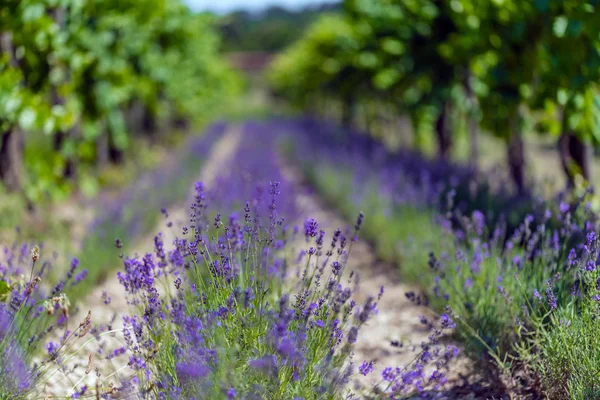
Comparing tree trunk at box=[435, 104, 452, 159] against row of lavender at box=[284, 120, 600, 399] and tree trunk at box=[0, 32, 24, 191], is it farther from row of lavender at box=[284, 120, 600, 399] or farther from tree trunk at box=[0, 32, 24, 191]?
tree trunk at box=[0, 32, 24, 191]

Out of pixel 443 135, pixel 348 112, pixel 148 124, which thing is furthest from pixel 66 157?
pixel 348 112

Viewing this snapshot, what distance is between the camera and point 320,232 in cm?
221

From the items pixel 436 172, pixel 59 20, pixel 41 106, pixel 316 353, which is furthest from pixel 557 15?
pixel 59 20

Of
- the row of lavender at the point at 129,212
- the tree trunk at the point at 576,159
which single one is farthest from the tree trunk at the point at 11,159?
→ the tree trunk at the point at 576,159

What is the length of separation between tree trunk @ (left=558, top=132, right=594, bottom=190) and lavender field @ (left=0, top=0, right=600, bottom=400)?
0.04 meters

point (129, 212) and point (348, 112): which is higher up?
point (129, 212)

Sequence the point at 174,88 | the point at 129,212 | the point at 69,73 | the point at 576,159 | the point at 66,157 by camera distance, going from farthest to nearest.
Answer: the point at 174,88, the point at 66,157, the point at 69,73, the point at 129,212, the point at 576,159

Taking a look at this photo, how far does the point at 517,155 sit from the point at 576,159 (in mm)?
642

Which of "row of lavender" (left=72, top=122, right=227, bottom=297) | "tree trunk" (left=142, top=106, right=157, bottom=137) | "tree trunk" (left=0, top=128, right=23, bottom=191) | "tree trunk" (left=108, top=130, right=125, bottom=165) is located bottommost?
"tree trunk" (left=142, top=106, right=157, bottom=137)

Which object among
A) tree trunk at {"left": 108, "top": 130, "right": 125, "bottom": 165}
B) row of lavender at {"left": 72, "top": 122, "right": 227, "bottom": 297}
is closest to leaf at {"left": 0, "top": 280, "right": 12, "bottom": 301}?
row of lavender at {"left": 72, "top": 122, "right": 227, "bottom": 297}

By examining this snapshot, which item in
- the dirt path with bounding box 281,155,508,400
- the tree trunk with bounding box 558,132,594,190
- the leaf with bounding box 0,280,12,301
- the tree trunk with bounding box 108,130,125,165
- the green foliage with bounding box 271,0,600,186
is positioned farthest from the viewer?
the tree trunk with bounding box 108,130,125,165

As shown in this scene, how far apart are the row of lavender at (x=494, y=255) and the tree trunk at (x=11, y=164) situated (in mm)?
3292

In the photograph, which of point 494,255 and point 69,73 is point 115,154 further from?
point 494,255

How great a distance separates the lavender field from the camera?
2.08 metres
